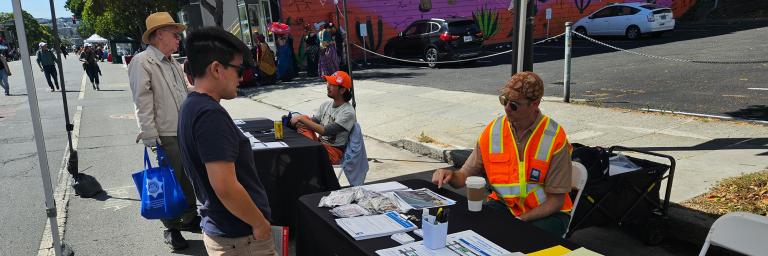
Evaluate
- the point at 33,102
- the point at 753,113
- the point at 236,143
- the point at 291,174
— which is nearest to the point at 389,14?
the point at 753,113

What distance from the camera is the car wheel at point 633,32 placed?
1936 cm

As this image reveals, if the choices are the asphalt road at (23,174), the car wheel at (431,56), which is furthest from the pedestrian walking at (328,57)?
the asphalt road at (23,174)

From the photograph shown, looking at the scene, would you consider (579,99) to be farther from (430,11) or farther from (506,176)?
(430,11)

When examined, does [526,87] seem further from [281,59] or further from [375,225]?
[281,59]

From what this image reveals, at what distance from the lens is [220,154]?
1920 mm

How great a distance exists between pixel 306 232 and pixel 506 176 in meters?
1.15

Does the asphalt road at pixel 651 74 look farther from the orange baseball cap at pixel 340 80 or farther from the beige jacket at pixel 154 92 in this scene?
the beige jacket at pixel 154 92

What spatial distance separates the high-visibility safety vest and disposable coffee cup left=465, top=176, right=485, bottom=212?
447 millimetres

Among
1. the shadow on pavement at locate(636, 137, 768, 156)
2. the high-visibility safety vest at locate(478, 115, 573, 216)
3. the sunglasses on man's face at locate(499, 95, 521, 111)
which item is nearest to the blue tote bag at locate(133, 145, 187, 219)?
the high-visibility safety vest at locate(478, 115, 573, 216)

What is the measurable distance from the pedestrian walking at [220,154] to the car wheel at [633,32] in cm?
2020

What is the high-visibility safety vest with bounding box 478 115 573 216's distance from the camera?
9.00 ft

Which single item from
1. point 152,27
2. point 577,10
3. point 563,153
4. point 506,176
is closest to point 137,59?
point 152,27

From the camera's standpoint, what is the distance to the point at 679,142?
5.97 m

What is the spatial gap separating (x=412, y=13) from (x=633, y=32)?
8.85 m
